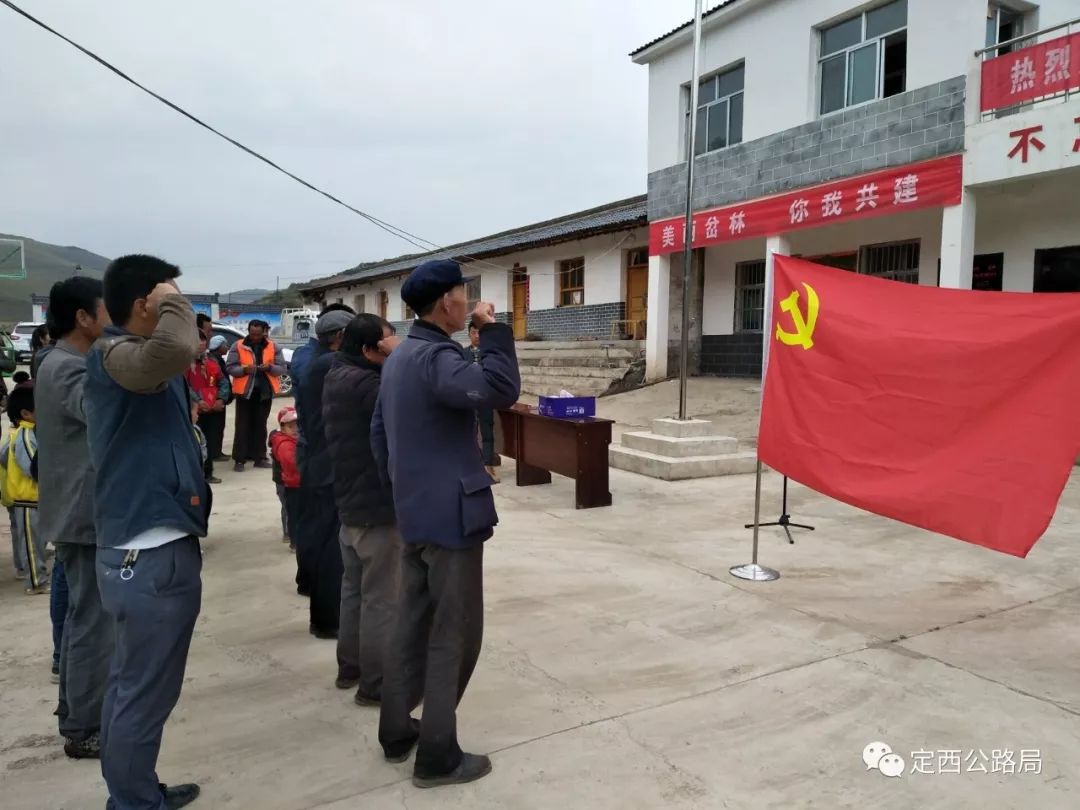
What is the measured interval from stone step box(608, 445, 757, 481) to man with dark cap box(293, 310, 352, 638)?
4774mm

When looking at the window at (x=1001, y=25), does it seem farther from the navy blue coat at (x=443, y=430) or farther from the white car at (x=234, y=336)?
the white car at (x=234, y=336)

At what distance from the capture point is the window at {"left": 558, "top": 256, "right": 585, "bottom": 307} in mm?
17469

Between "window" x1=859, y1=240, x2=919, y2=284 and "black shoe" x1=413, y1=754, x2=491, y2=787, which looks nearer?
"black shoe" x1=413, y1=754, x2=491, y2=787

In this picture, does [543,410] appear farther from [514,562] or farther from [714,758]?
[714,758]

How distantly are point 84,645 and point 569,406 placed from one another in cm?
483

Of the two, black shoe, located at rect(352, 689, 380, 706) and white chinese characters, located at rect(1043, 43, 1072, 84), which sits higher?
white chinese characters, located at rect(1043, 43, 1072, 84)

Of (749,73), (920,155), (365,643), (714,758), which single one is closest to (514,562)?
(365,643)

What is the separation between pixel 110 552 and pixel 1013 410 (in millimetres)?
3315

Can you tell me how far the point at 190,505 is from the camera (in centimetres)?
209

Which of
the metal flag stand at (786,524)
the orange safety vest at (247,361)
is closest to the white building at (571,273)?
the orange safety vest at (247,361)

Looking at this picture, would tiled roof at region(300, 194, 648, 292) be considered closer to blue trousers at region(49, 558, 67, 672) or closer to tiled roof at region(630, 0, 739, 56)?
tiled roof at region(630, 0, 739, 56)

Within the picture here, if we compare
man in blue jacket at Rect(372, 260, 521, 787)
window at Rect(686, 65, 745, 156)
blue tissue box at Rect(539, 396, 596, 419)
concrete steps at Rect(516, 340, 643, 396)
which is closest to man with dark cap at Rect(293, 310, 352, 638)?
man in blue jacket at Rect(372, 260, 521, 787)

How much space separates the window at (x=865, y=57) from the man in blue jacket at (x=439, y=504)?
10108 millimetres

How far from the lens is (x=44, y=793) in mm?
2365
